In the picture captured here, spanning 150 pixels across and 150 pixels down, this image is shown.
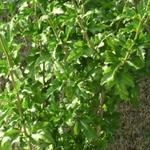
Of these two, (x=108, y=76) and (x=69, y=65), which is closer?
(x=108, y=76)

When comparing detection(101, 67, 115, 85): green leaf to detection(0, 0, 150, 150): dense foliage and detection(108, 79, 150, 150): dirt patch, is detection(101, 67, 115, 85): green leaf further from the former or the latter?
detection(108, 79, 150, 150): dirt patch

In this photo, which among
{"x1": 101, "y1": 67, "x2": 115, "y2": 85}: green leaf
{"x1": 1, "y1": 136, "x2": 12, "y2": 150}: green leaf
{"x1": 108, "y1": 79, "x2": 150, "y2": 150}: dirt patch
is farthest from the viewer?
{"x1": 108, "y1": 79, "x2": 150, "y2": 150}: dirt patch

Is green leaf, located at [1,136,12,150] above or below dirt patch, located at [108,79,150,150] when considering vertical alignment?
above

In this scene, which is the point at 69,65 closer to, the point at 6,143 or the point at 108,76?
the point at 108,76

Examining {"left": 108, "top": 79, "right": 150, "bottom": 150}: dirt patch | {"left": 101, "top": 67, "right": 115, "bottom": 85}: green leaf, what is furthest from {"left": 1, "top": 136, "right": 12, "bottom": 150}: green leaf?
{"left": 108, "top": 79, "right": 150, "bottom": 150}: dirt patch

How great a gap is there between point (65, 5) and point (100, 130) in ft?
3.12

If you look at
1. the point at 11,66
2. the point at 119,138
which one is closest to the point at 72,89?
→ the point at 11,66

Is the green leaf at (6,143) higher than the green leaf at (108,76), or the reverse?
the green leaf at (108,76)

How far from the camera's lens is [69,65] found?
8.86ft

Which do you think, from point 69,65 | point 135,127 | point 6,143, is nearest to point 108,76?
point 69,65

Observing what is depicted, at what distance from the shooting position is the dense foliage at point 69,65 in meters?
2.48

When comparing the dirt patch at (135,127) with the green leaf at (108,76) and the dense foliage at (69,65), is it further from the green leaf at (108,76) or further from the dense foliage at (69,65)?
the green leaf at (108,76)

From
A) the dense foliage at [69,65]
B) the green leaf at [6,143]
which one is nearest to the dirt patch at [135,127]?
the dense foliage at [69,65]

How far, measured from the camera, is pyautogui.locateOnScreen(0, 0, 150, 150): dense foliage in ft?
8.13
